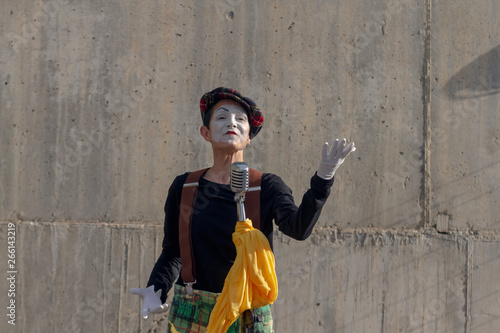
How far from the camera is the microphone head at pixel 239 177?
113 inches

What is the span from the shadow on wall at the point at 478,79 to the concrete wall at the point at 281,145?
10mm

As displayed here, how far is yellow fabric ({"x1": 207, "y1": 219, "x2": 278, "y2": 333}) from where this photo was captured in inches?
112

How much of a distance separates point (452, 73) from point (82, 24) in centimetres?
267

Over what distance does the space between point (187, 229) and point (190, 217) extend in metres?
0.06

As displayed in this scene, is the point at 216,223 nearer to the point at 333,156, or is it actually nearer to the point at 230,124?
the point at 230,124

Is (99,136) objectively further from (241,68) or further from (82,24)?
(241,68)

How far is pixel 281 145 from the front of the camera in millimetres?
4652

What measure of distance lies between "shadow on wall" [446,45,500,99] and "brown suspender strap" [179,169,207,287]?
243 cm

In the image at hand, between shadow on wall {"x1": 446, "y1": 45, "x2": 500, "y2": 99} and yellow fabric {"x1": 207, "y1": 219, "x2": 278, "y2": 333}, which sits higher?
shadow on wall {"x1": 446, "y1": 45, "x2": 500, "y2": 99}

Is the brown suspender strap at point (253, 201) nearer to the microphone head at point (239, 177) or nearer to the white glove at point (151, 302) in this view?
the microphone head at point (239, 177)

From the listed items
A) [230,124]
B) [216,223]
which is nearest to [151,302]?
[216,223]

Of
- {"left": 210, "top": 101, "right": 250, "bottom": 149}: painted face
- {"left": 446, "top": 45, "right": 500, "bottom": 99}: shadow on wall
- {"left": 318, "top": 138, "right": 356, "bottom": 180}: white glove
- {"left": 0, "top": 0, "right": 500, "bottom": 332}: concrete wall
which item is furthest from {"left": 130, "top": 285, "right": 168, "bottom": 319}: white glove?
{"left": 446, "top": 45, "right": 500, "bottom": 99}: shadow on wall

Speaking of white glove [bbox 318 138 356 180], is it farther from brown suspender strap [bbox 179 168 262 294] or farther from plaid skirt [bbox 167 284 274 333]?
plaid skirt [bbox 167 284 274 333]

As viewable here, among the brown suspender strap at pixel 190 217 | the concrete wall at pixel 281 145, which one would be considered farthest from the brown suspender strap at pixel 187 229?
the concrete wall at pixel 281 145
